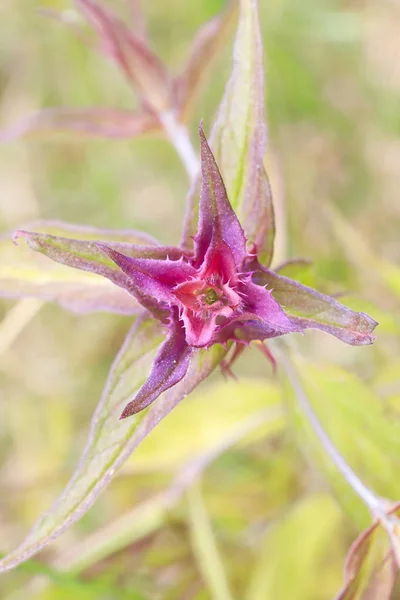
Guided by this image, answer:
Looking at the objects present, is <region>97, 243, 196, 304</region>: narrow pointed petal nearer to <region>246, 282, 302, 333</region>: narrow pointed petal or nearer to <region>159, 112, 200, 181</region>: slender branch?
<region>246, 282, 302, 333</region>: narrow pointed petal

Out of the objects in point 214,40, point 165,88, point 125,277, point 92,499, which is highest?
point 214,40

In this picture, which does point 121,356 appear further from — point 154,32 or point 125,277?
point 154,32

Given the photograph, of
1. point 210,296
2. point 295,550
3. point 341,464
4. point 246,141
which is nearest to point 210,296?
point 210,296

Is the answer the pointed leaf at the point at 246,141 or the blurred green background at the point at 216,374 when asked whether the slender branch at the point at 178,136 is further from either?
the pointed leaf at the point at 246,141

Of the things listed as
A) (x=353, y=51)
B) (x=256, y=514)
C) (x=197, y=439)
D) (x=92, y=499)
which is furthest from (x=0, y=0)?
(x=92, y=499)

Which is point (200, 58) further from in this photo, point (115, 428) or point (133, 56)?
point (115, 428)

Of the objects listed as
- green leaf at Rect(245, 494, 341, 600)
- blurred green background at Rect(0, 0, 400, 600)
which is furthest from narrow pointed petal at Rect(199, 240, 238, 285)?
green leaf at Rect(245, 494, 341, 600)
